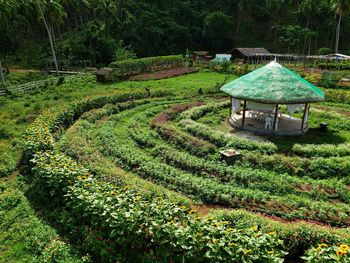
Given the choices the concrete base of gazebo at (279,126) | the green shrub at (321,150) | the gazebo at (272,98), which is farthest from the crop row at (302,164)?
the gazebo at (272,98)

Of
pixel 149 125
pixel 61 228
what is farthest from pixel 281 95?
pixel 61 228

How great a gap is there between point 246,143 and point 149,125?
7.85 meters

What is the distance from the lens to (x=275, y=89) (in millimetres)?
20734

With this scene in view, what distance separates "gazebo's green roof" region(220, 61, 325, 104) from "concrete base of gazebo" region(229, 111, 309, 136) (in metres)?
2.30

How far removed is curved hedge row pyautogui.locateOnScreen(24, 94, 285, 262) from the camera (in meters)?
7.70

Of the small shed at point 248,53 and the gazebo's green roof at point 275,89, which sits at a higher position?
the gazebo's green roof at point 275,89

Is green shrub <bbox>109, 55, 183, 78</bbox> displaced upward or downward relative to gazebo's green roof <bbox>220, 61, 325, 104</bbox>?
downward

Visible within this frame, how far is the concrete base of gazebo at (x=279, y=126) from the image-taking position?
21.4m

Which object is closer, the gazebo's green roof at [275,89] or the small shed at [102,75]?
the gazebo's green roof at [275,89]

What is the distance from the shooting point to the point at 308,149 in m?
17.7

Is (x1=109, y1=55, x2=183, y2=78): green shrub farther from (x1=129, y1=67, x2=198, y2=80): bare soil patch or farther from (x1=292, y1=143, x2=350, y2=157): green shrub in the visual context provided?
(x1=292, y1=143, x2=350, y2=157): green shrub

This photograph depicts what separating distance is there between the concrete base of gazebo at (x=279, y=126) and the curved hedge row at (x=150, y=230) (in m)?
13.0

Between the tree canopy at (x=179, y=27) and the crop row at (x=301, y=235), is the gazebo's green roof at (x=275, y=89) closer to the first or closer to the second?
the crop row at (x=301, y=235)

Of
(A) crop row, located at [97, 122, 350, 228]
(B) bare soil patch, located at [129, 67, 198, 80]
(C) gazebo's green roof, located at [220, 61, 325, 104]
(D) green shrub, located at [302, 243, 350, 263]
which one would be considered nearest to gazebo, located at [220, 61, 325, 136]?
(C) gazebo's green roof, located at [220, 61, 325, 104]
